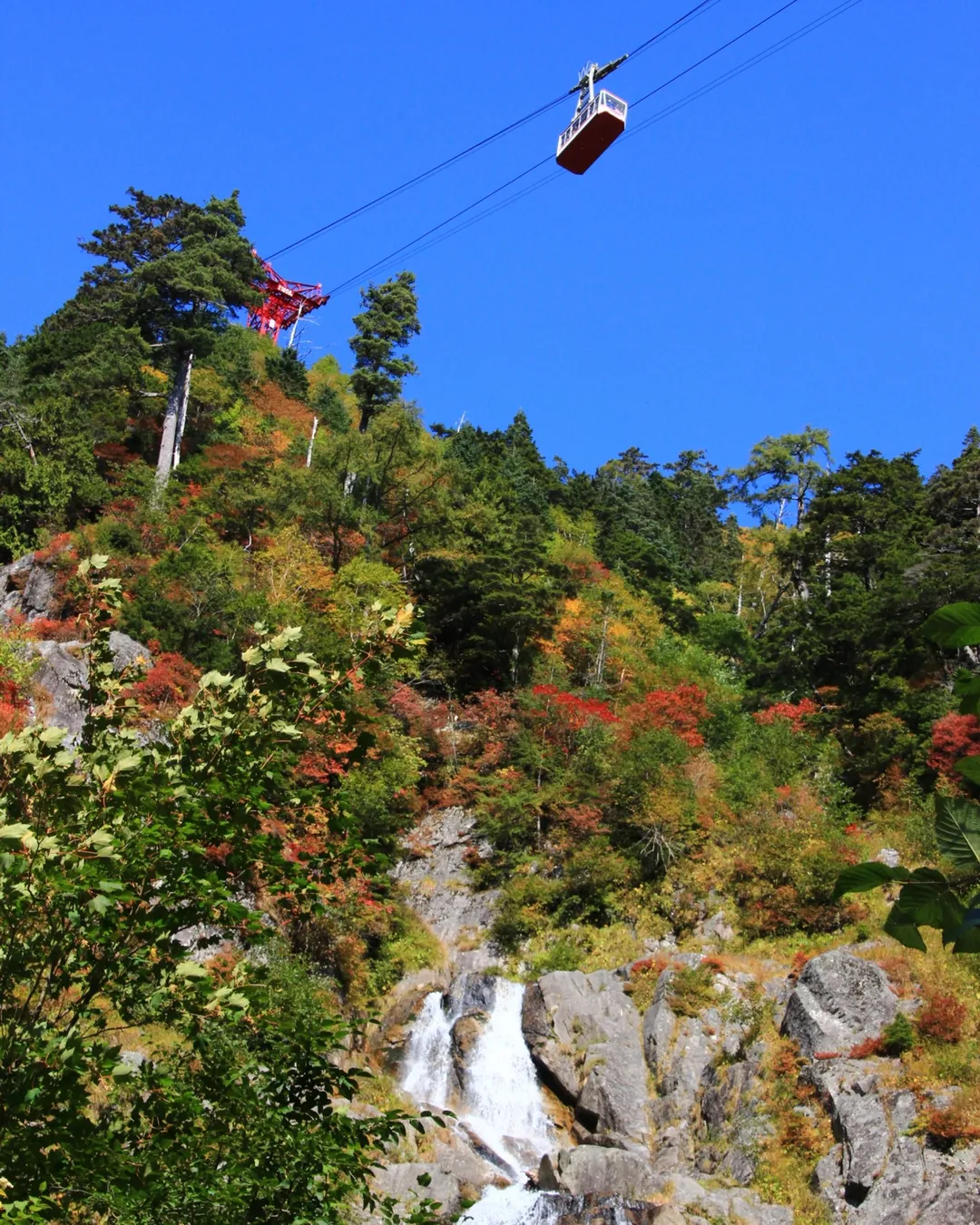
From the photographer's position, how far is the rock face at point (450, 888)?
2189 centimetres

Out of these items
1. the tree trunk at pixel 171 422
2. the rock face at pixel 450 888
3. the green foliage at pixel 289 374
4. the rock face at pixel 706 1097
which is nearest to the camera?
the rock face at pixel 706 1097

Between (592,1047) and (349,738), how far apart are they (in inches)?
467

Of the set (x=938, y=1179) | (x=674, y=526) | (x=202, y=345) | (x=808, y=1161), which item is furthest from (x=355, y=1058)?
(x=674, y=526)

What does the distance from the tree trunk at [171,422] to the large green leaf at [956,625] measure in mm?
29642

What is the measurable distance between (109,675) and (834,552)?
91.4 ft

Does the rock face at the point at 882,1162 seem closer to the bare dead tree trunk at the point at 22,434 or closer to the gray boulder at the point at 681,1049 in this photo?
the gray boulder at the point at 681,1049

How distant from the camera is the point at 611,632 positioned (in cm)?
2933

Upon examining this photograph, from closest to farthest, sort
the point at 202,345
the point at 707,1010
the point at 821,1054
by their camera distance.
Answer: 1. the point at 821,1054
2. the point at 707,1010
3. the point at 202,345

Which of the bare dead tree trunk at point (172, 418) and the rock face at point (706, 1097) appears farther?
the bare dead tree trunk at point (172, 418)

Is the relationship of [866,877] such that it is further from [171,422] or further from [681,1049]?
[171,422]

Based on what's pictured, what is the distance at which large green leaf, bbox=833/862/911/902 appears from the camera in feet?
5.76

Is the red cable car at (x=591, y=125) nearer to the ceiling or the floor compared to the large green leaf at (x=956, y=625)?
nearer to the ceiling

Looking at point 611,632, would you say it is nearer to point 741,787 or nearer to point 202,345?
point 741,787

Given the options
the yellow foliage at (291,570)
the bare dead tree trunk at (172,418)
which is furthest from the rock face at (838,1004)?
the bare dead tree trunk at (172,418)
